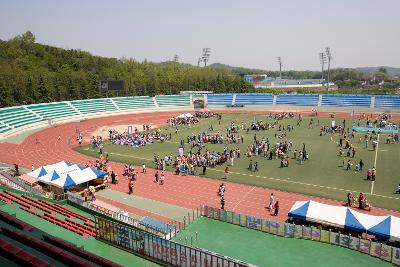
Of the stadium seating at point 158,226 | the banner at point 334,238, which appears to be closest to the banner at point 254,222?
the banner at point 334,238

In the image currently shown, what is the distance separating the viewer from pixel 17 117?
187ft

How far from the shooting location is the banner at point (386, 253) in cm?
1473

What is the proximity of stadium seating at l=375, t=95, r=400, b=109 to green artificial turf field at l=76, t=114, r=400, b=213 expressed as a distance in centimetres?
2954

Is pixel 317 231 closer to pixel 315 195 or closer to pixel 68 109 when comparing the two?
pixel 315 195

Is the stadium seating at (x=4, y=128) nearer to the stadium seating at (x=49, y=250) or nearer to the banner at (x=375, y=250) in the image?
the stadium seating at (x=49, y=250)

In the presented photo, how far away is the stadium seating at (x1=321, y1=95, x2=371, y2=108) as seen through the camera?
73188 mm

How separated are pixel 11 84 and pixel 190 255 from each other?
2722 inches

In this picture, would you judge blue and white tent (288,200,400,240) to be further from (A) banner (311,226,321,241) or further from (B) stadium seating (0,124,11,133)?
(B) stadium seating (0,124,11,133)

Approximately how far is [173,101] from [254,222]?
223 feet

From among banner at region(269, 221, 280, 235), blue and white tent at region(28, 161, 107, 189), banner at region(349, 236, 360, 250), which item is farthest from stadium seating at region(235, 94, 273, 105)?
banner at region(349, 236, 360, 250)

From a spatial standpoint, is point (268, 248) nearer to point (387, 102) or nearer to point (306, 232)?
point (306, 232)

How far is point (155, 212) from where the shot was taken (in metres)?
22.4

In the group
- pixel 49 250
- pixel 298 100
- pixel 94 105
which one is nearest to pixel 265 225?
pixel 49 250

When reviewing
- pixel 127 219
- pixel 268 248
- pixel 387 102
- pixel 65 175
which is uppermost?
pixel 387 102
